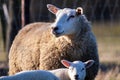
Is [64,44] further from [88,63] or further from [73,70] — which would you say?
[73,70]

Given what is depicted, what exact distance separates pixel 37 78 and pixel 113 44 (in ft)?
56.4

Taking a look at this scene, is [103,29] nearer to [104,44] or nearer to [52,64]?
[104,44]

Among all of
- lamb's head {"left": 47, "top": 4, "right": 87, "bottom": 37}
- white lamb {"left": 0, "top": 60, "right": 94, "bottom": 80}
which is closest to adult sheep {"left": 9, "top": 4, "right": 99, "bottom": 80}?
lamb's head {"left": 47, "top": 4, "right": 87, "bottom": 37}

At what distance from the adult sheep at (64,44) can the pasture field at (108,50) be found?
159 cm

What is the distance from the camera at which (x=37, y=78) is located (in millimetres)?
8867

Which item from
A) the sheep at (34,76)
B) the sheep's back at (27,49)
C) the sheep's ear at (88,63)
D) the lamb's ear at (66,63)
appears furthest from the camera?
the sheep's back at (27,49)

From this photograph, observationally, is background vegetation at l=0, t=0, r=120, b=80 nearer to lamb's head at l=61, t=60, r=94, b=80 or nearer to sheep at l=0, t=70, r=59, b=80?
lamb's head at l=61, t=60, r=94, b=80

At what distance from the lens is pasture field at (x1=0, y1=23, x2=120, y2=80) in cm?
1314

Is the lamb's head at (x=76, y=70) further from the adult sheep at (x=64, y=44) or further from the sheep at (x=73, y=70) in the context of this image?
the adult sheep at (x=64, y=44)

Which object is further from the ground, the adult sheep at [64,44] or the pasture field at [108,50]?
the adult sheep at [64,44]

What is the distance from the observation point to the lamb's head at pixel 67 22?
1030cm

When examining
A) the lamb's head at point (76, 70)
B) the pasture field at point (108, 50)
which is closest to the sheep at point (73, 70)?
the lamb's head at point (76, 70)

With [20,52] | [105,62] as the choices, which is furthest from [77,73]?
[105,62]

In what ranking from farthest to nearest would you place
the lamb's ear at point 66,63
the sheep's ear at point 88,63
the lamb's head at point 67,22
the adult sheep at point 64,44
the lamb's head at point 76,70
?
1. the adult sheep at point 64,44
2. the lamb's head at point 67,22
3. the sheep's ear at point 88,63
4. the lamb's ear at point 66,63
5. the lamb's head at point 76,70
